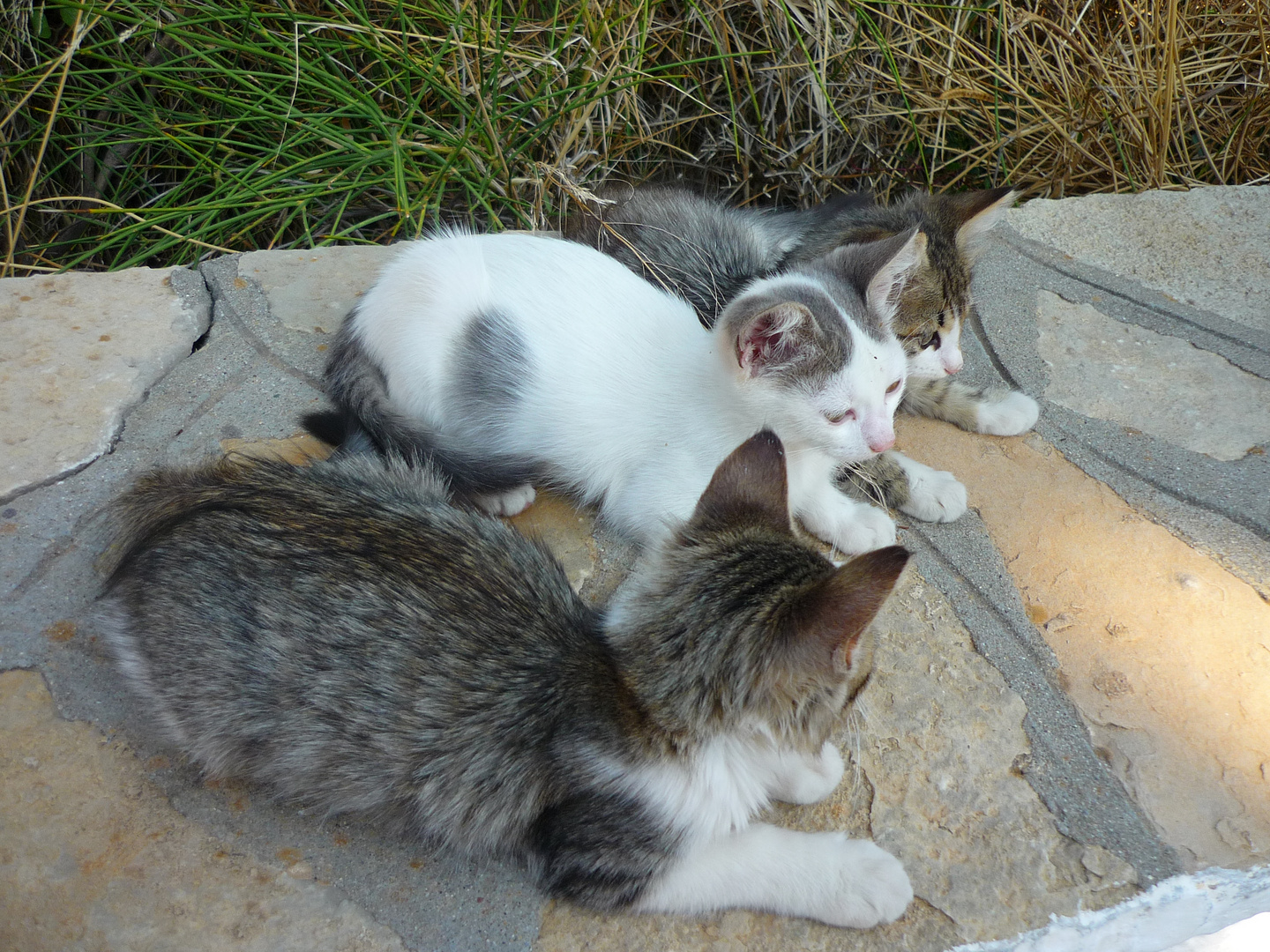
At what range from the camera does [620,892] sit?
1.53 metres

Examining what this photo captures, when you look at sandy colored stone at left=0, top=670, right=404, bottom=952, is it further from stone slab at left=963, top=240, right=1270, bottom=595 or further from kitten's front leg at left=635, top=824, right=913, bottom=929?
stone slab at left=963, top=240, right=1270, bottom=595

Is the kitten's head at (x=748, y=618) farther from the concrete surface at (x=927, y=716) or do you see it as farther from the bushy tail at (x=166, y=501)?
the bushy tail at (x=166, y=501)

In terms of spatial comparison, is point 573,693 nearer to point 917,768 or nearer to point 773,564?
point 773,564

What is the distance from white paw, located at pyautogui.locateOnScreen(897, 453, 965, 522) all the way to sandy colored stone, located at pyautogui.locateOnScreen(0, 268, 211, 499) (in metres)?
1.89

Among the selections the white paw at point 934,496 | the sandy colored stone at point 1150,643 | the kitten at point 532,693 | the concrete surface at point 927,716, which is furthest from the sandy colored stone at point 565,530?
the sandy colored stone at point 1150,643

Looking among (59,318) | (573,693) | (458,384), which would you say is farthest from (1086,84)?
(59,318)

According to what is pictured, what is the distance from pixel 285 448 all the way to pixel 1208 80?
3.76m

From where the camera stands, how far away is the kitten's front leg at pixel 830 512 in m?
2.17

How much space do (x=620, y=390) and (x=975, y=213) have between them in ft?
3.70

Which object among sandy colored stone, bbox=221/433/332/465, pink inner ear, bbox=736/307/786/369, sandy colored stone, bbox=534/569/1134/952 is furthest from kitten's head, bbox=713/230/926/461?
sandy colored stone, bbox=221/433/332/465

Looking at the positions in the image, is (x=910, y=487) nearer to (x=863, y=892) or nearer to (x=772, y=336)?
(x=772, y=336)

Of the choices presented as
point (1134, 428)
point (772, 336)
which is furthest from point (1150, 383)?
point (772, 336)

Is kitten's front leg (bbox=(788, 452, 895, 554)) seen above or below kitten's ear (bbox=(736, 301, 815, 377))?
below

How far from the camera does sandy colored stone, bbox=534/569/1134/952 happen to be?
154cm
